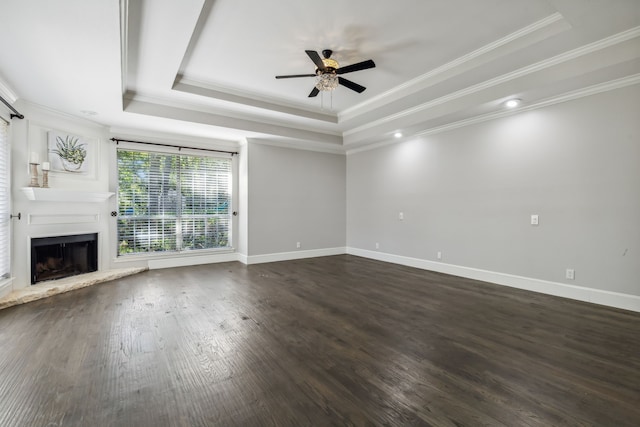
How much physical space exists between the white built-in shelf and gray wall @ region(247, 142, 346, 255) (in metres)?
2.54

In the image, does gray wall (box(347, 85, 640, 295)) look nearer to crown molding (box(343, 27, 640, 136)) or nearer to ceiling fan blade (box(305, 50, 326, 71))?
crown molding (box(343, 27, 640, 136))

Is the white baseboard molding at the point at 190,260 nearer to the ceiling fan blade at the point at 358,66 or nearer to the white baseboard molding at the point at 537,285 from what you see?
the white baseboard molding at the point at 537,285

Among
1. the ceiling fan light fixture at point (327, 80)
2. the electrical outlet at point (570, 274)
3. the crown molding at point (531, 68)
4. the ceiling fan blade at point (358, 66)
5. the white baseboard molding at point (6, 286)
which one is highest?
the crown molding at point (531, 68)

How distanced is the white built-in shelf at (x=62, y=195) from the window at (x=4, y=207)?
0.23 m

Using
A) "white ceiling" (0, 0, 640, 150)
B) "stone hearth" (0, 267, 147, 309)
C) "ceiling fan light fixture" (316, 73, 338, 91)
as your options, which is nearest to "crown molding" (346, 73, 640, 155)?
"white ceiling" (0, 0, 640, 150)

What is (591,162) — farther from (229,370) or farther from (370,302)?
(229,370)

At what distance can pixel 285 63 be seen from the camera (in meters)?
3.73

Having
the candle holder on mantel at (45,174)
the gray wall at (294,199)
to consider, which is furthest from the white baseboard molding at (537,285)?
the candle holder on mantel at (45,174)

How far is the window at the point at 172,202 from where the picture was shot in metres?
5.41

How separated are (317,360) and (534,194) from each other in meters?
3.84

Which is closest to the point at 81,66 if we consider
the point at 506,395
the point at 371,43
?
the point at 371,43

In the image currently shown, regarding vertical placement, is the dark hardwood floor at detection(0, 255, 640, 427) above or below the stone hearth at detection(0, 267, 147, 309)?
below

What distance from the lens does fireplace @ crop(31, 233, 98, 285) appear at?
14.0 ft

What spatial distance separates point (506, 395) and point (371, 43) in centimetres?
344
